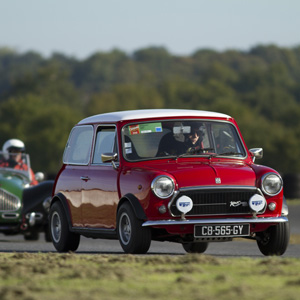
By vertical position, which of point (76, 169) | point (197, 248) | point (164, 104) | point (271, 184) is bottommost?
point (197, 248)

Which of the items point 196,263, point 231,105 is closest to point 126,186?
point 196,263

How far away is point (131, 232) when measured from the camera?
10398mm

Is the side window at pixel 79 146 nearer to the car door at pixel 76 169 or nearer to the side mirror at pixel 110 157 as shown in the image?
the car door at pixel 76 169

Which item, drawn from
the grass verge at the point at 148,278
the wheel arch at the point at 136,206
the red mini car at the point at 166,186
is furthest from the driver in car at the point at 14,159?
the grass verge at the point at 148,278

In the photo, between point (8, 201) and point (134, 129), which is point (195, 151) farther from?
point (8, 201)

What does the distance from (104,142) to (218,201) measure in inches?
79.4

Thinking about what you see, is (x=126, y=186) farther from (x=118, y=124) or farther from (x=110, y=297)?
(x=110, y=297)

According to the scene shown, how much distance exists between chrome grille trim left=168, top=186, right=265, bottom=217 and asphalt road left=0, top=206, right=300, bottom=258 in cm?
123

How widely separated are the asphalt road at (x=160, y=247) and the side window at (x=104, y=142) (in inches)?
52.9

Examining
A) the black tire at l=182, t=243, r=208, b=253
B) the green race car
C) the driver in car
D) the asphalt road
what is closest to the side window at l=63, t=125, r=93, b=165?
the asphalt road

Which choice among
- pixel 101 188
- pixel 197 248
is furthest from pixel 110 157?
pixel 197 248

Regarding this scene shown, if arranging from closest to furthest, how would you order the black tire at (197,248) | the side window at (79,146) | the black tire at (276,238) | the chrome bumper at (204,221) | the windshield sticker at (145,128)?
the chrome bumper at (204,221) < the black tire at (276,238) < the windshield sticker at (145,128) < the side window at (79,146) < the black tire at (197,248)

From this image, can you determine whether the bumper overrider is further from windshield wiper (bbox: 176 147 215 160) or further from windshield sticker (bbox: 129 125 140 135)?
windshield sticker (bbox: 129 125 140 135)

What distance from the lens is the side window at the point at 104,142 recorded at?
456 inches
